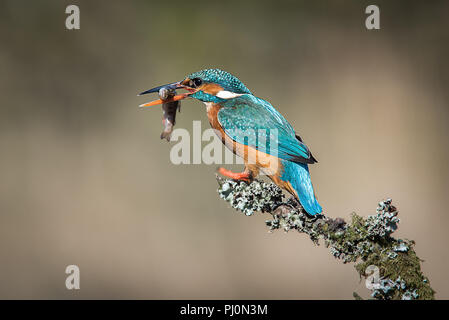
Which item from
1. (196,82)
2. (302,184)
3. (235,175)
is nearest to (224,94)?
(196,82)

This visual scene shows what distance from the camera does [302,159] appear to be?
129cm

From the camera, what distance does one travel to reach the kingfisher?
4.33 ft

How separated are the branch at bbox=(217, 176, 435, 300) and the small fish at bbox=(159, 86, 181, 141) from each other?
0.24m

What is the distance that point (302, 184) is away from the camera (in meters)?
1.30

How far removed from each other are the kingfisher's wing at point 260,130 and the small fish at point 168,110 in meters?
0.15

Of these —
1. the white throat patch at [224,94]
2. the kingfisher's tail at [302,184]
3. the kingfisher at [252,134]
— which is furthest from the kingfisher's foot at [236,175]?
the white throat patch at [224,94]

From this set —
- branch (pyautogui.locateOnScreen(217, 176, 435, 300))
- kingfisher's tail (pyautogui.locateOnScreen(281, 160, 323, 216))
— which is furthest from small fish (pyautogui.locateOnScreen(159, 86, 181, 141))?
kingfisher's tail (pyautogui.locateOnScreen(281, 160, 323, 216))

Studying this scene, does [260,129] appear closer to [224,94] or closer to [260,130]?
[260,130]

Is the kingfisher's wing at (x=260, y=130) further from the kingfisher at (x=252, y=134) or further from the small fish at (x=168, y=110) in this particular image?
the small fish at (x=168, y=110)

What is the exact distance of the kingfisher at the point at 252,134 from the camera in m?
1.32

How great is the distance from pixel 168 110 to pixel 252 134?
28 cm

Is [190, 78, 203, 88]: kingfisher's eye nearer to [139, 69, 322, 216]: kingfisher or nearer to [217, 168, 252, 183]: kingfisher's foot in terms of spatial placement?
[139, 69, 322, 216]: kingfisher

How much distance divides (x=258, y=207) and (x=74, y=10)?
6.91 feet

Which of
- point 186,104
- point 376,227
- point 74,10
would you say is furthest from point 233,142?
point 74,10
